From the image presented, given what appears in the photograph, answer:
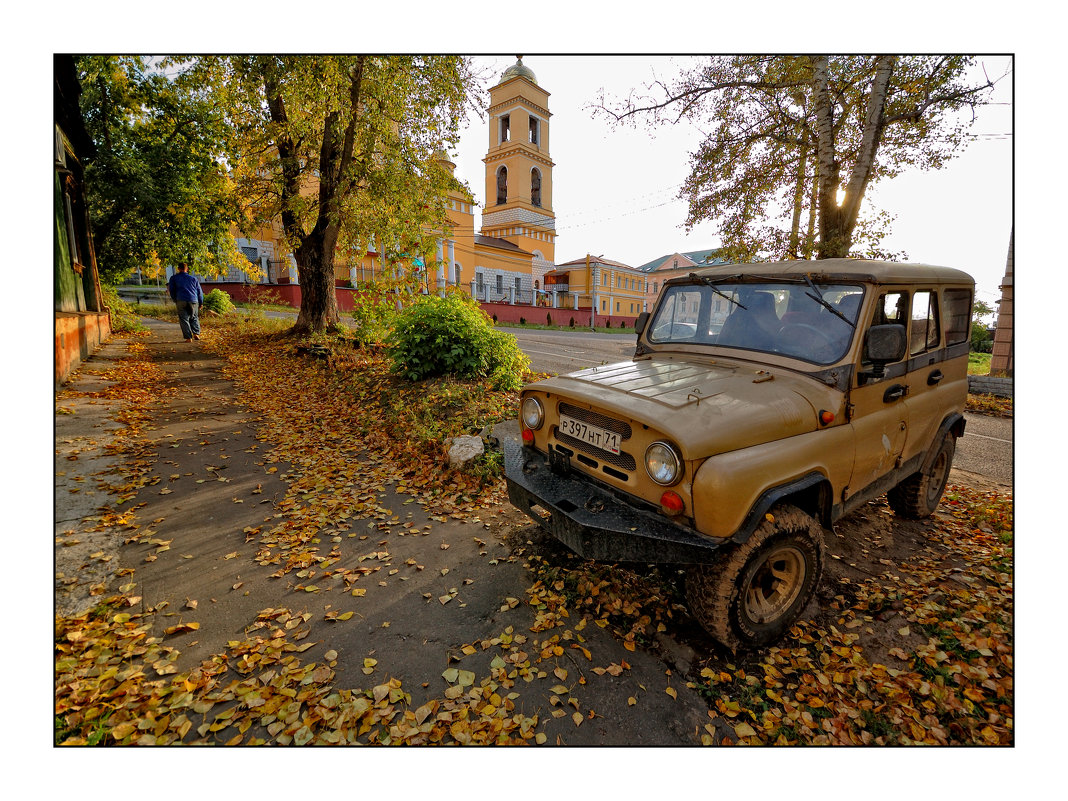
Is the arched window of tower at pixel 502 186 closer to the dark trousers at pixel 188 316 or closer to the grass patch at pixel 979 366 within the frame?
the dark trousers at pixel 188 316

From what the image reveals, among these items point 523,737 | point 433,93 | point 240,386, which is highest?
point 433,93

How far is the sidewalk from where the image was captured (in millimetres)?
2564

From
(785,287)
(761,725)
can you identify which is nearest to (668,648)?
(761,725)

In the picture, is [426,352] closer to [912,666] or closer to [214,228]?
[912,666]

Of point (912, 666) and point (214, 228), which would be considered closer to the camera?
point (912, 666)

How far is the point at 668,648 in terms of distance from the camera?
9.55 ft

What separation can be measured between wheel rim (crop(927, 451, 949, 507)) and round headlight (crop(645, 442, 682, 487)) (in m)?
3.68

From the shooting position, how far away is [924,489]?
441 centimetres

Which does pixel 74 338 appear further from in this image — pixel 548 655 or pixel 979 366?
pixel 979 366

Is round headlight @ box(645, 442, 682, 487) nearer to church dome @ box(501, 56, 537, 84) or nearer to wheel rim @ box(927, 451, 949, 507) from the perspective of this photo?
church dome @ box(501, 56, 537, 84)

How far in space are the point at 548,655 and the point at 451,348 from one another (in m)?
5.35

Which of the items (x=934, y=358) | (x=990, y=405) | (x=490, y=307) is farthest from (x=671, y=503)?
(x=490, y=307)

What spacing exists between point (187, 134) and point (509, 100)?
63.8ft

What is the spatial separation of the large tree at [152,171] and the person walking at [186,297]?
231 centimetres
